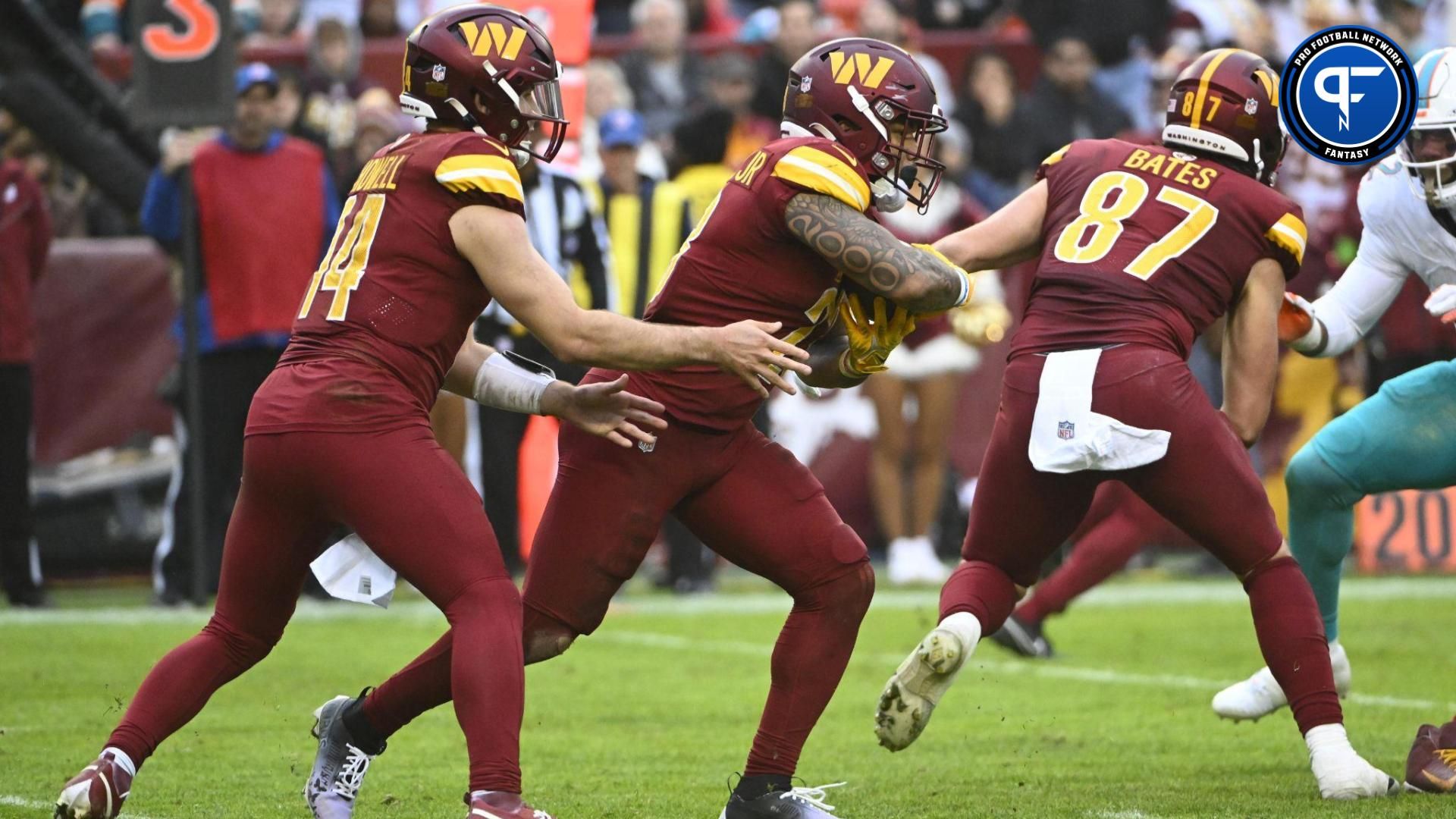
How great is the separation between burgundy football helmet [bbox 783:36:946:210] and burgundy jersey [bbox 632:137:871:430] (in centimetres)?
10

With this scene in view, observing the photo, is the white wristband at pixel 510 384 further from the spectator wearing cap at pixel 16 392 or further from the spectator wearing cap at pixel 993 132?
the spectator wearing cap at pixel 993 132

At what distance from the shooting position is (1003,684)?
26.6 feet

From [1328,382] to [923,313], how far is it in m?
8.42

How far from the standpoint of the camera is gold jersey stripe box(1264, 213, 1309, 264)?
17.8 feet

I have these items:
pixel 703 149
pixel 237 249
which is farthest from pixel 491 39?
pixel 703 149

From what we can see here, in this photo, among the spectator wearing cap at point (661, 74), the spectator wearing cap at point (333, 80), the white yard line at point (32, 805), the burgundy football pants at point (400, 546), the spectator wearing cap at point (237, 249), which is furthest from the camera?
Answer: the spectator wearing cap at point (661, 74)

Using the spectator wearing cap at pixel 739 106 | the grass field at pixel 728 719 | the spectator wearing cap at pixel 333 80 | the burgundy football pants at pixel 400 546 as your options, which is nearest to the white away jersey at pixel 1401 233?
the grass field at pixel 728 719

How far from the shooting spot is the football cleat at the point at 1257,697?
243 inches

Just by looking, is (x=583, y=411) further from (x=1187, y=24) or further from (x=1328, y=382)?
(x=1187, y=24)

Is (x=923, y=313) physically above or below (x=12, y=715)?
above

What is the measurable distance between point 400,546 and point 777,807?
1.18 m

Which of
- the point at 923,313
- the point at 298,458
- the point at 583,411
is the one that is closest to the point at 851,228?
the point at 923,313

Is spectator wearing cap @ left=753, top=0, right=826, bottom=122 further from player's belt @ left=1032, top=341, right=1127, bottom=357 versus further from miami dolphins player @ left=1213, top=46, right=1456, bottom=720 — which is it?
player's belt @ left=1032, top=341, right=1127, bottom=357

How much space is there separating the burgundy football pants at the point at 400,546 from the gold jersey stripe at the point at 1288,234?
7.48 ft
